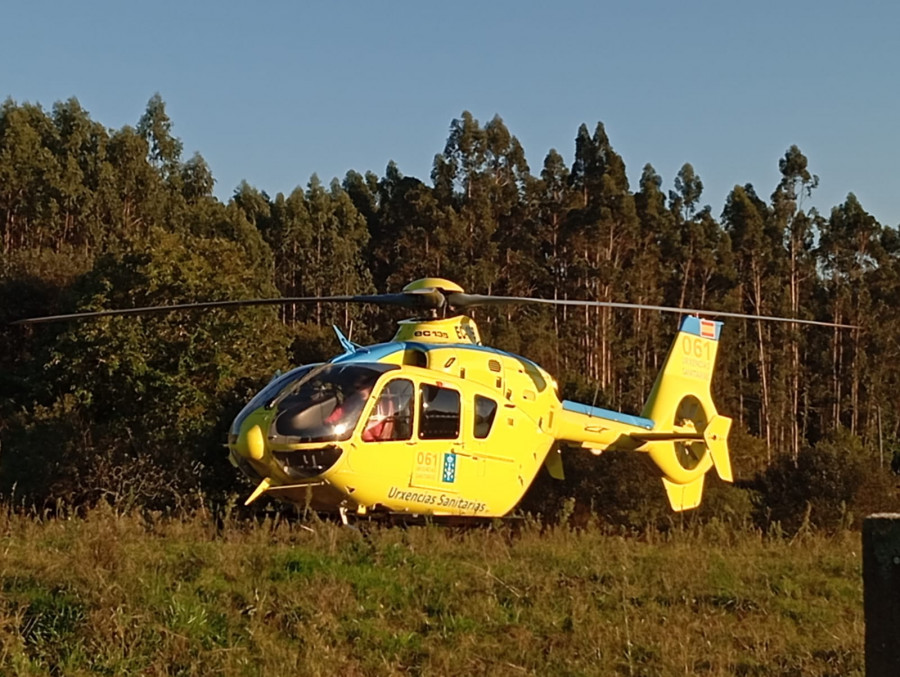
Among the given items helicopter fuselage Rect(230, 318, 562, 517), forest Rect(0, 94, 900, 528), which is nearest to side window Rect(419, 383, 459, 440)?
helicopter fuselage Rect(230, 318, 562, 517)

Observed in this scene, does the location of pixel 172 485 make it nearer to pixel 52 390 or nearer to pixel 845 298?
pixel 52 390

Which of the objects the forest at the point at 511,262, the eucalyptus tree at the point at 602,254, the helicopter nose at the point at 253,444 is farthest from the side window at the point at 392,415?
the eucalyptus tree at the point at 602,254

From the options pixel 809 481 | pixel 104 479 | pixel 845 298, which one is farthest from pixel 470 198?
pixel 104 479

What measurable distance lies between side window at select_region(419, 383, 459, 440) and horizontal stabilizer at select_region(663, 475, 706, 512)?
4802mm

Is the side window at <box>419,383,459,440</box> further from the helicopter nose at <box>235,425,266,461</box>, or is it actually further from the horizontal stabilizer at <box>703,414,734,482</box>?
the horizontal stabilizer at <box>703,414,734,482</box>

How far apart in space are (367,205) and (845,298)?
40.7 m

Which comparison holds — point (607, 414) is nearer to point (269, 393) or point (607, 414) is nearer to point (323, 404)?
point (323, 404)

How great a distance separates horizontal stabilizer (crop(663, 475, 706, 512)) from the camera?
1582 centimetres

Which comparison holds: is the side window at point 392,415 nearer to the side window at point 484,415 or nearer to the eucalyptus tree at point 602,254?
the side window at point 484,415

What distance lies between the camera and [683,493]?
16062 millimetres

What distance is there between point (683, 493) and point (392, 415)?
6.15 metres

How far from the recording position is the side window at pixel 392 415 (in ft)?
38.2

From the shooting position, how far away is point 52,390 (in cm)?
3147

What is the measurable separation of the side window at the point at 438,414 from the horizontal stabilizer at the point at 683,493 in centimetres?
480
